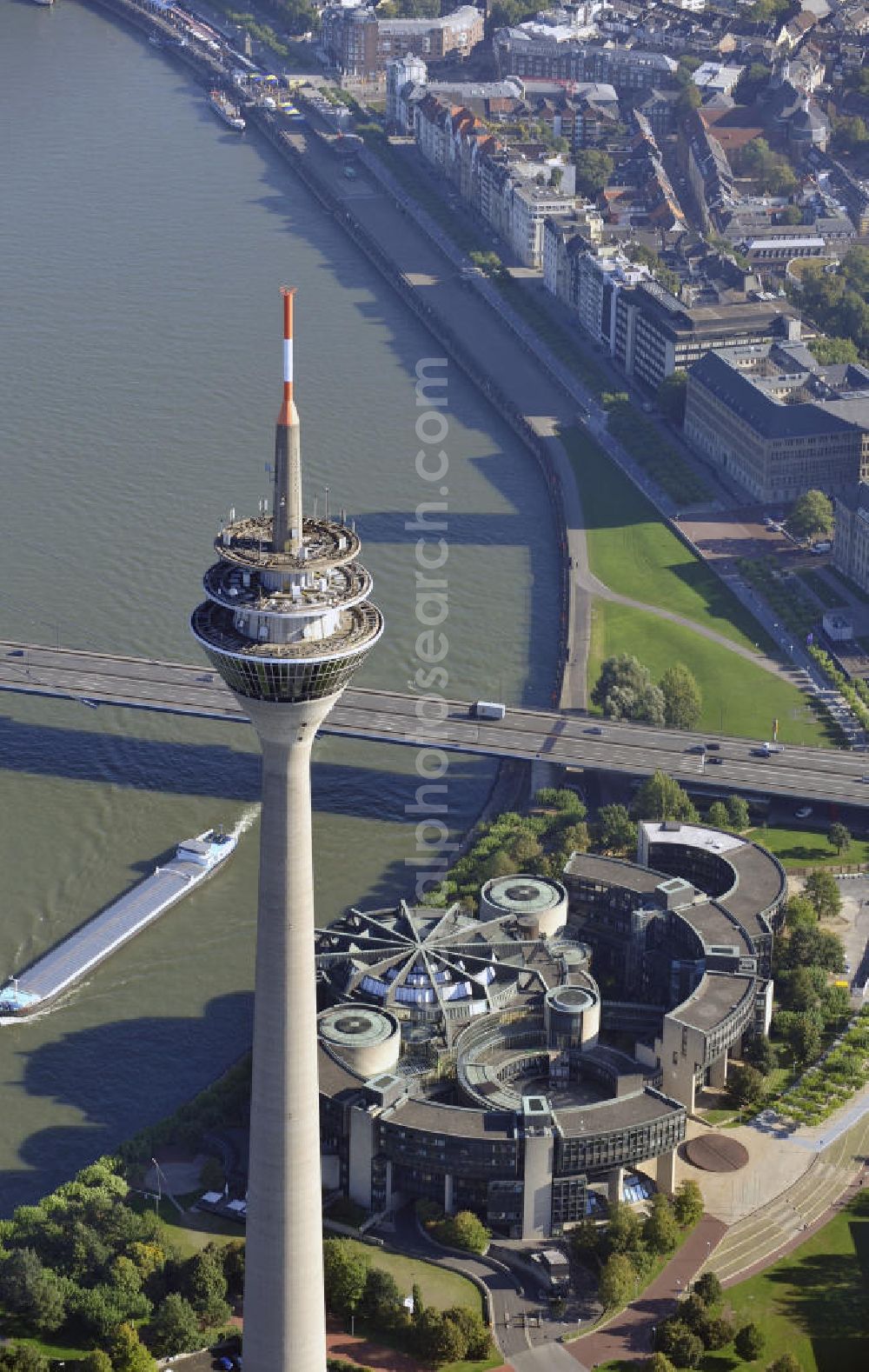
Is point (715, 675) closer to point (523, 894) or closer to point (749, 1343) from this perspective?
point (523, 894)

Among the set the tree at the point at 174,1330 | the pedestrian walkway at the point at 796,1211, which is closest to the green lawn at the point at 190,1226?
the tree at the point at 174,1330

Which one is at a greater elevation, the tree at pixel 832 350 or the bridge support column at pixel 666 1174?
the tree at pixel 832 350

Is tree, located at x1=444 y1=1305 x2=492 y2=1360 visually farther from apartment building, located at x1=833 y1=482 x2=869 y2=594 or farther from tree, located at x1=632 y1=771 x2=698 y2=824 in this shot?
apartment building, located at x1=833 y1=482 x2=869 y2=594

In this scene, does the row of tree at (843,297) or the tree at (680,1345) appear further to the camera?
the row of tree at (843,297)

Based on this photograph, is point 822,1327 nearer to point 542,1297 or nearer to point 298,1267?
point 542,1297

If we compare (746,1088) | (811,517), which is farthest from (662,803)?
(811,517)

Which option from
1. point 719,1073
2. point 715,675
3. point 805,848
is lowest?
point 719,1073

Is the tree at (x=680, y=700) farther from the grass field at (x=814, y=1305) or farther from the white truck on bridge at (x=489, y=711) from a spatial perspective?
the grass field at (x=814, y=1305)
